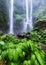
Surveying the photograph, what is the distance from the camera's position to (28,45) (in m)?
4.82

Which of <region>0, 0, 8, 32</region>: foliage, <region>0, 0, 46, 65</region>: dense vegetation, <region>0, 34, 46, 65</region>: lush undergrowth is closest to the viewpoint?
<region>0, 34, 46, 65</region>: lush undergrowth

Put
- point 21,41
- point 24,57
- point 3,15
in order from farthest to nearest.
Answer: point 3,15, point 21,41, point 24,57

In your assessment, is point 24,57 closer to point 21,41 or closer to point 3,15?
point 21,41

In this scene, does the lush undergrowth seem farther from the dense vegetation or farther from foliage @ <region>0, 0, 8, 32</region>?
foliage @ <region>0, 0, 8, 32</region>

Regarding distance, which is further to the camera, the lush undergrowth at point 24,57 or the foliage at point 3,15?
the foliage at point 3,15

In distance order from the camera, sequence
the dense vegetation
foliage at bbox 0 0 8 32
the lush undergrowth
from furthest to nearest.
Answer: foliage at bbox 0 0 8 32, the dense vegetation, the lush undergrowth

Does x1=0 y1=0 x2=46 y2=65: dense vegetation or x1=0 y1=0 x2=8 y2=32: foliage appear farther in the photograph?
x1=0 y1=0 x2=8 y2=32: foliage

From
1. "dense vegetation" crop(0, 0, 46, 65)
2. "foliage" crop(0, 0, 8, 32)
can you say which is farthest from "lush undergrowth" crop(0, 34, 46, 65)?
"foliage" crop(0, 0, 8, 32)

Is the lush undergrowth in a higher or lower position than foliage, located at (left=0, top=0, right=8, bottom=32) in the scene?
higher

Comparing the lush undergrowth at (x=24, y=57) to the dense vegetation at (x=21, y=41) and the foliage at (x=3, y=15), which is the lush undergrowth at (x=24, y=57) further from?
the foliage at (x=3, y=15)

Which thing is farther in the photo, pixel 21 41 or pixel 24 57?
pixel 21 41

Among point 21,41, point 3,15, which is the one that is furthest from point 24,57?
point 3,15

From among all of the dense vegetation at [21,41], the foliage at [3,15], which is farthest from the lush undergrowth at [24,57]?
the foliage at [3,15]

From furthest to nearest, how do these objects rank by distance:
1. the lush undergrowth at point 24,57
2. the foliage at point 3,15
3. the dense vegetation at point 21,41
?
1. the foliage at point 3,15
2. the dense vegetation at point 21,41
3. the lush undergrowth at point 24,57
